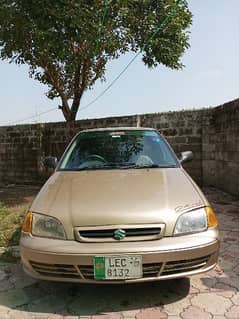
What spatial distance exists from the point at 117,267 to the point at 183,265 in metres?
0.45

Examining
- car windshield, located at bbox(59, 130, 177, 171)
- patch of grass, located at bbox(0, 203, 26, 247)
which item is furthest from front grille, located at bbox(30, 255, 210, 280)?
patch of grass, located at bbox(0, 203, 26, 247)

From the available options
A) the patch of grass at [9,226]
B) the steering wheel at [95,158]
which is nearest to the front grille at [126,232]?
the steering wheel at [95,158]

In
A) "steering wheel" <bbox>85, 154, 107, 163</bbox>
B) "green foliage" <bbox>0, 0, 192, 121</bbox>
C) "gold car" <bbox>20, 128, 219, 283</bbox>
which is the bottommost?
"gold car" <bbox>20, 128, 219, 283</bbox>

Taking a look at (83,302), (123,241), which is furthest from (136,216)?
(83,302)

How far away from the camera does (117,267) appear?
6.88ft

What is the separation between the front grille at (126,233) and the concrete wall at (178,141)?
4.23 m

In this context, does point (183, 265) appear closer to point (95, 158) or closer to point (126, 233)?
point (126, 233)

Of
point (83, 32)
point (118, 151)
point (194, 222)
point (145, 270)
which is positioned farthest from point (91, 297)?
point (83, 32)

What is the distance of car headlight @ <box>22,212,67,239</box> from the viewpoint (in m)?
2.24

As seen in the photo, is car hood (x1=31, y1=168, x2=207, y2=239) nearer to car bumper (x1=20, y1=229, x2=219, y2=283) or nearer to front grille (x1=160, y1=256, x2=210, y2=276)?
car bumper (x1=20, y1=229, x2=219, y2=283)

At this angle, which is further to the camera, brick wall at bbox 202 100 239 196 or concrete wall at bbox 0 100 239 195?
concrete wall at bbox 0 100 239 195

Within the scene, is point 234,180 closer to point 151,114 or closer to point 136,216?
point 151,114

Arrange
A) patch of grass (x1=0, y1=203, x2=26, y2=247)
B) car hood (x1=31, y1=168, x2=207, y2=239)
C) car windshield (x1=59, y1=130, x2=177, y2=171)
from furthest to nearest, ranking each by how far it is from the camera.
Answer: patch of grass (x1=0, y1=203, x2=26, y2=247) < car windshield (x1=59, y1=130, x2=177, y2=171) < car hood (x1=31, y1=168, x2=207, y2=239)

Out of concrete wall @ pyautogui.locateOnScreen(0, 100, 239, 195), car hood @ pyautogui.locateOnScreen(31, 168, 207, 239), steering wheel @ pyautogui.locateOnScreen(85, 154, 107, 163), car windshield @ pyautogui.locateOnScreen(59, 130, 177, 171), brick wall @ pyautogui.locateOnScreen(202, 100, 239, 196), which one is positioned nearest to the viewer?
car hood @ pyautogui.locateOnScreen(31, 168, 207, 239)
